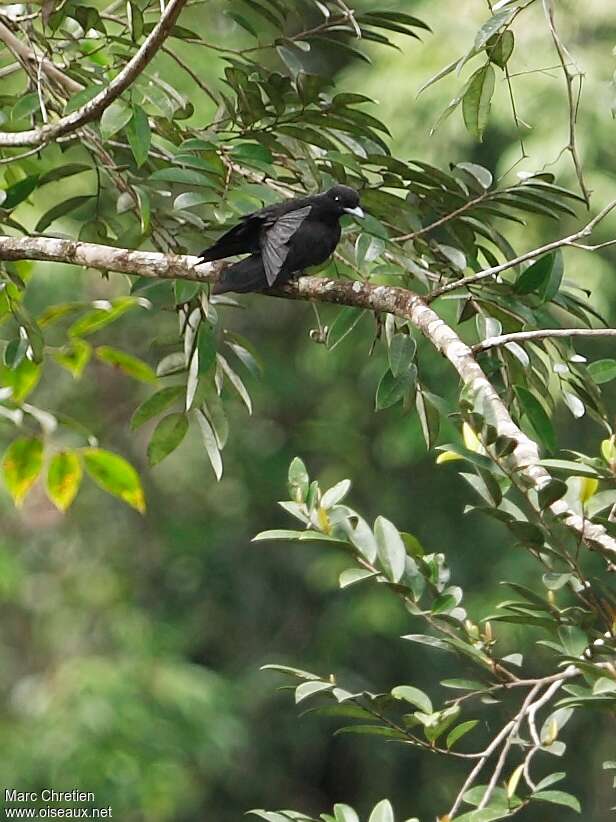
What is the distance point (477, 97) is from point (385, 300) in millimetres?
359

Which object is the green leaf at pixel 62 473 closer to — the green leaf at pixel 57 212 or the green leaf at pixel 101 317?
the green leaf at pixel 101 317

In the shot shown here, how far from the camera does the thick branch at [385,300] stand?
1402mm

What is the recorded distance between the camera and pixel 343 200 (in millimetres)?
2324

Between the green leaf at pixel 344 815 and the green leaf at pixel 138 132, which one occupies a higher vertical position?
the green leaf at pixel 138 132

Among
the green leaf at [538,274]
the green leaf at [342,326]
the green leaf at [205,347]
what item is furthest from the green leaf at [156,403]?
the green leaf at [538,274]

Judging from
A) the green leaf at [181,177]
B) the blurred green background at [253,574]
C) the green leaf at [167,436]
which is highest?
the green leaf at [181,177]

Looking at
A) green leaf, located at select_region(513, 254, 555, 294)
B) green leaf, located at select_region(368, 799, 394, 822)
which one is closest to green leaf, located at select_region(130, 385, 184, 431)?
Answer: green leaf, located at select_region(513, 254, 555, 294)

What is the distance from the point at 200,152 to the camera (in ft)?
7.34

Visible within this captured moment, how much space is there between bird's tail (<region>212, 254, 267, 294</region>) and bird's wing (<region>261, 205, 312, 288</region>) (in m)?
0.01

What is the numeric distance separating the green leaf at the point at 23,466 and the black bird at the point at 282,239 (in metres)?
0.72

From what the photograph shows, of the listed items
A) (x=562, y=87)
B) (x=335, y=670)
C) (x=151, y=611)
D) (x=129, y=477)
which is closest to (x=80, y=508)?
(x=151, y=611)

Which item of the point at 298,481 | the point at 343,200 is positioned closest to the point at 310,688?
the point at 298,481

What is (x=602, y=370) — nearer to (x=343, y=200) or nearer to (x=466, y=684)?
(x=466, y=684)

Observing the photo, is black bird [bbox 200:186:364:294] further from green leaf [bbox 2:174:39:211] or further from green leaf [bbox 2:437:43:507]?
green leaf [bbox 2:437:43:507]
